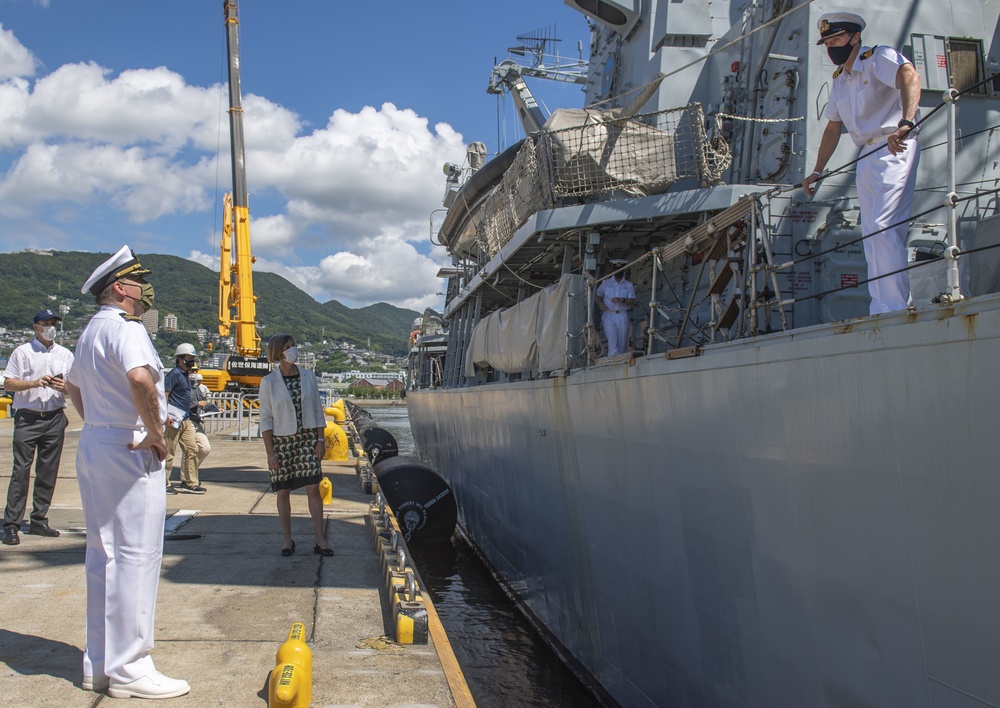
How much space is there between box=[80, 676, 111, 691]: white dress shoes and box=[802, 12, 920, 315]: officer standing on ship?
3.62 metres

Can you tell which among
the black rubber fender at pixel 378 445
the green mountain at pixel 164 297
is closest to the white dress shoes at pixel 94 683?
the black rubber fender at pixel 378 445

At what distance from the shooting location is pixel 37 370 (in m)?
5.12

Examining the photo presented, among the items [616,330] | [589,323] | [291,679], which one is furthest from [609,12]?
[291,679]

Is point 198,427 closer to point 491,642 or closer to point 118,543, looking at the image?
point 491,642

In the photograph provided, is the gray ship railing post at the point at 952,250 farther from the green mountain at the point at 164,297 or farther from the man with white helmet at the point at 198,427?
the green mountain at the point at 164,297

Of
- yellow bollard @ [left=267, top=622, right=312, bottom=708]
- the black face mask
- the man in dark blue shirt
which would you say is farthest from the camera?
the man in dark blue shirt

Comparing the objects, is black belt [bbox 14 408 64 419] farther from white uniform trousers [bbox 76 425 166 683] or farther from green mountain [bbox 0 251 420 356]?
green mountain [bbox 0 251 420 356]

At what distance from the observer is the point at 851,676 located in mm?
3316

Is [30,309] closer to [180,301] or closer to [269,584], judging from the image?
[180,301]

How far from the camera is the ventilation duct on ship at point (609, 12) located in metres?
9.73

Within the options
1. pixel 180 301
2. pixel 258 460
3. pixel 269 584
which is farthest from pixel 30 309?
pixel 269 584

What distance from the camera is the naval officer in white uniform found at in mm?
2863

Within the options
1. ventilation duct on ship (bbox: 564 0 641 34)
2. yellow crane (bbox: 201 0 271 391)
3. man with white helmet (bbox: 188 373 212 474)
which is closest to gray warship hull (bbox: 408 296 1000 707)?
man with white helmet (bbox: 188 373 212 474)

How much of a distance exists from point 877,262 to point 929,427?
3.77 feet
